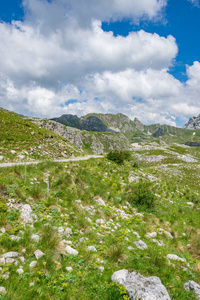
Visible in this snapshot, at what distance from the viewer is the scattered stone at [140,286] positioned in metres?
4.11

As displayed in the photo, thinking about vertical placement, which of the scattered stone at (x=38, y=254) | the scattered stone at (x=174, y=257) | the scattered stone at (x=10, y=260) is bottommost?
the scattered stone at (x=174, y=257)

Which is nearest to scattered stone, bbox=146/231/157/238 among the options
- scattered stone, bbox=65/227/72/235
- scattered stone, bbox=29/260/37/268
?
scattered stone, bbox=65/227/72/235

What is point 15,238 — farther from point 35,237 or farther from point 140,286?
point 140,286

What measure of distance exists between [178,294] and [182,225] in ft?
25.9

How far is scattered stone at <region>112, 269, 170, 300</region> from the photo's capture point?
4113 millimetres

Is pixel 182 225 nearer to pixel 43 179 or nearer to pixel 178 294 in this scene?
pixel 178 294

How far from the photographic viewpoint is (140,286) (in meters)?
4.39

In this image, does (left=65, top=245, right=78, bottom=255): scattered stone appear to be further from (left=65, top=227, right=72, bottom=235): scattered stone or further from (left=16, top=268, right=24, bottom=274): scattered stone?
(left=16, top=268, right=24, bottom=274): scattered stone

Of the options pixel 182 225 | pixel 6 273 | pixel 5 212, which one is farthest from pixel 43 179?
pixel 182 225

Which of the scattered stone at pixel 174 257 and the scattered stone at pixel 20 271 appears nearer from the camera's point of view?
the scattered stone at pixel 20 271

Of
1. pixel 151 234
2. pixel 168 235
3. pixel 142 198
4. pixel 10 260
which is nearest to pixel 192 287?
pixel 151 234

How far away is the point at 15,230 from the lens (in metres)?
5.58

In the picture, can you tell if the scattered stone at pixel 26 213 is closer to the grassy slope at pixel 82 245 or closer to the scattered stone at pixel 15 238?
the grassy slope at pixel 82 245

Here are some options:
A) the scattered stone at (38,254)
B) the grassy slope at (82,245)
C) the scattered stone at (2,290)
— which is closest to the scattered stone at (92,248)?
the grassy slope at (82,245)
